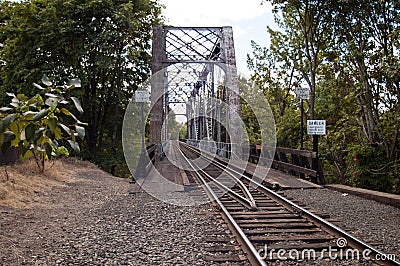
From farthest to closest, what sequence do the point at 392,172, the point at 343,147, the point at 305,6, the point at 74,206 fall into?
1. the point at 343,147
2. the point at 305,6
3. the point at 392,172
4. the point at 74,206

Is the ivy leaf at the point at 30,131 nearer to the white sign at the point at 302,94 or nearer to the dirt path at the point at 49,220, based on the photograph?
the dirt path at the point at 49,220

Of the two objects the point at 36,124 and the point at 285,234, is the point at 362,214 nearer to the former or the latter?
the point at 285,234

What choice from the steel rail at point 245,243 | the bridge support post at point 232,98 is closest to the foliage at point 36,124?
the steel rail at point 245,243

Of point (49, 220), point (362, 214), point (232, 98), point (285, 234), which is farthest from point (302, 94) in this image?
point (232, 98)

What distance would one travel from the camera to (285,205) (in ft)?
25.5

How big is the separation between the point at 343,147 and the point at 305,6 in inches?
177

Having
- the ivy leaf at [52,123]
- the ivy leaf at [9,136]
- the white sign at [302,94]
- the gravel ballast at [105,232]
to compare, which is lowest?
the gravel ballast at [105,232]

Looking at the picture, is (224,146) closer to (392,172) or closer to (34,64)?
(34,64)

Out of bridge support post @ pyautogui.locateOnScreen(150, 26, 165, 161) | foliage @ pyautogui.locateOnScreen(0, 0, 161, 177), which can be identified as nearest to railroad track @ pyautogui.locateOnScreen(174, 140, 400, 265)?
foliage @ pyautogui.locateOnScreen(0, 0, 161, 177)

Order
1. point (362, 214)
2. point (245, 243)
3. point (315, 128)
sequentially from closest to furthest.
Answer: point (245, 243) → point (362, 214) → point (315, 128)

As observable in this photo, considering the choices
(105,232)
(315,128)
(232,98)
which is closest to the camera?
(105,232)

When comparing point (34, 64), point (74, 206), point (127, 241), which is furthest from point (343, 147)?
point (34, 64)

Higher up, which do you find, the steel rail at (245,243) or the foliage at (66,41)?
the foliage at (66,41)

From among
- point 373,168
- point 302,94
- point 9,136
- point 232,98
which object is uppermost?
point 232,98
